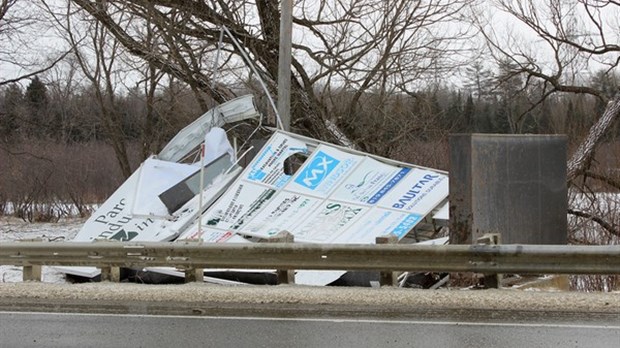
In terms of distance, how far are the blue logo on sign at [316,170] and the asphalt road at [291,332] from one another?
4450 mm

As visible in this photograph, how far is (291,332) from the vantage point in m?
6.04

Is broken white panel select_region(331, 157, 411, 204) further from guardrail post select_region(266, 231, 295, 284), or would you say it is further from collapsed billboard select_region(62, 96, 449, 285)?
guardrail post select_region(266, 231, 295, 284)

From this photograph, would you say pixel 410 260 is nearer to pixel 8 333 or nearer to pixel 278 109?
pixel 8 333

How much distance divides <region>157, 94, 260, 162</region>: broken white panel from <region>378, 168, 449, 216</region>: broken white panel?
3870 mm

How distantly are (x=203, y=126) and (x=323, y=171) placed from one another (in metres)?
3.44

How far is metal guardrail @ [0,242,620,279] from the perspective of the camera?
293 inches

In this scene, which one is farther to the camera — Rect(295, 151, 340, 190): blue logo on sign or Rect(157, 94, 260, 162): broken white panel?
Rect(157, 94, 260, 162): broken white panel

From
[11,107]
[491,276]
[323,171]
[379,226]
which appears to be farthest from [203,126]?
[11,107]

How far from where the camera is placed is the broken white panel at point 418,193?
394 inches

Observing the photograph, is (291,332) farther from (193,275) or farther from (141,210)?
(141,210)

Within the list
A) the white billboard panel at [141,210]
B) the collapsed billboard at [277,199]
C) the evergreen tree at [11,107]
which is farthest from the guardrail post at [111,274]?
the evergreen tree at [11,107]

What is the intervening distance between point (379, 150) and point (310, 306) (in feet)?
37.8

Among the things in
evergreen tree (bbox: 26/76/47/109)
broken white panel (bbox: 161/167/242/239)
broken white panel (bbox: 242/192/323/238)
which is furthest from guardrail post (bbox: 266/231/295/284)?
evergreen tree (bbox: 26/76/47/109)

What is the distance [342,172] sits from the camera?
10922mm
